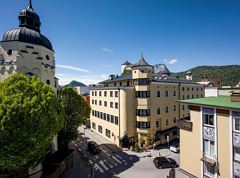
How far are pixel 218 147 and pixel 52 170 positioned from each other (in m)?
21.9

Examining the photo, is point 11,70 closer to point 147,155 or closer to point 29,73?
point 29,73

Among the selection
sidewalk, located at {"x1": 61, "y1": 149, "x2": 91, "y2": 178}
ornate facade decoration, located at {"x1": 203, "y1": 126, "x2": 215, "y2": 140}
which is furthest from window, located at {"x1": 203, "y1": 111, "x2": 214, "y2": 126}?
sidewalk, located at {"x1": 61, "y1": 149, "x2": 91, "y2": 178}

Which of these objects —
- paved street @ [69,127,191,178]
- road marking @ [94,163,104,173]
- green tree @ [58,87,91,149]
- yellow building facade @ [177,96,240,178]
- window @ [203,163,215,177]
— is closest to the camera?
yellow building facade @ [177,96,240,178]

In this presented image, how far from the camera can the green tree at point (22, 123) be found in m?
14.7

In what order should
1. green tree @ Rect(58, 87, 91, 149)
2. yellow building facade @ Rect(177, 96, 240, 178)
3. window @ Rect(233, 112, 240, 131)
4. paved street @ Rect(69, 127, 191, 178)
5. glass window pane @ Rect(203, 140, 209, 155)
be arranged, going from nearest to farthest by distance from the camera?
1. window @ Rect(233, 112, 240, 131)
2. yellow building facade @ Rect(177, 96, 240, 178)
3. glass window pane @ Rect(203, 140, 209, 155)
4. paved street @ Rect(69, 127, 191, 178)
5. green tree @ Rect(58, 87, 91, 149)

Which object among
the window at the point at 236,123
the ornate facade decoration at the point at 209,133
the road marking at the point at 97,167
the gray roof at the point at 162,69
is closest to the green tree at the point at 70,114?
the road marking at the point at 97,167

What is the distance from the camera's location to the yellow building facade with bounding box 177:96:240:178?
16.6 metres

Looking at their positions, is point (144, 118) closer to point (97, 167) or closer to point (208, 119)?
point (97, 167)

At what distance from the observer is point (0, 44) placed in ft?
82.7

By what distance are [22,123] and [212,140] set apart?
1889 cm

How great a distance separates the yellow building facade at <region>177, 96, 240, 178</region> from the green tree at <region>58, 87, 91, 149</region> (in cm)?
1770

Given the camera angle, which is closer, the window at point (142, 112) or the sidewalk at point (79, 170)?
the sidewalk at point (79, 170)

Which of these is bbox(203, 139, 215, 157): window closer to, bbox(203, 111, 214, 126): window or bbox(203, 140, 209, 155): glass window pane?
bbox(203, 140, 209, 155): glass window pane

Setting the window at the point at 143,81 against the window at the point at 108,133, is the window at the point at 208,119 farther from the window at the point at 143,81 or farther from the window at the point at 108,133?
the window at the point at 108,133
